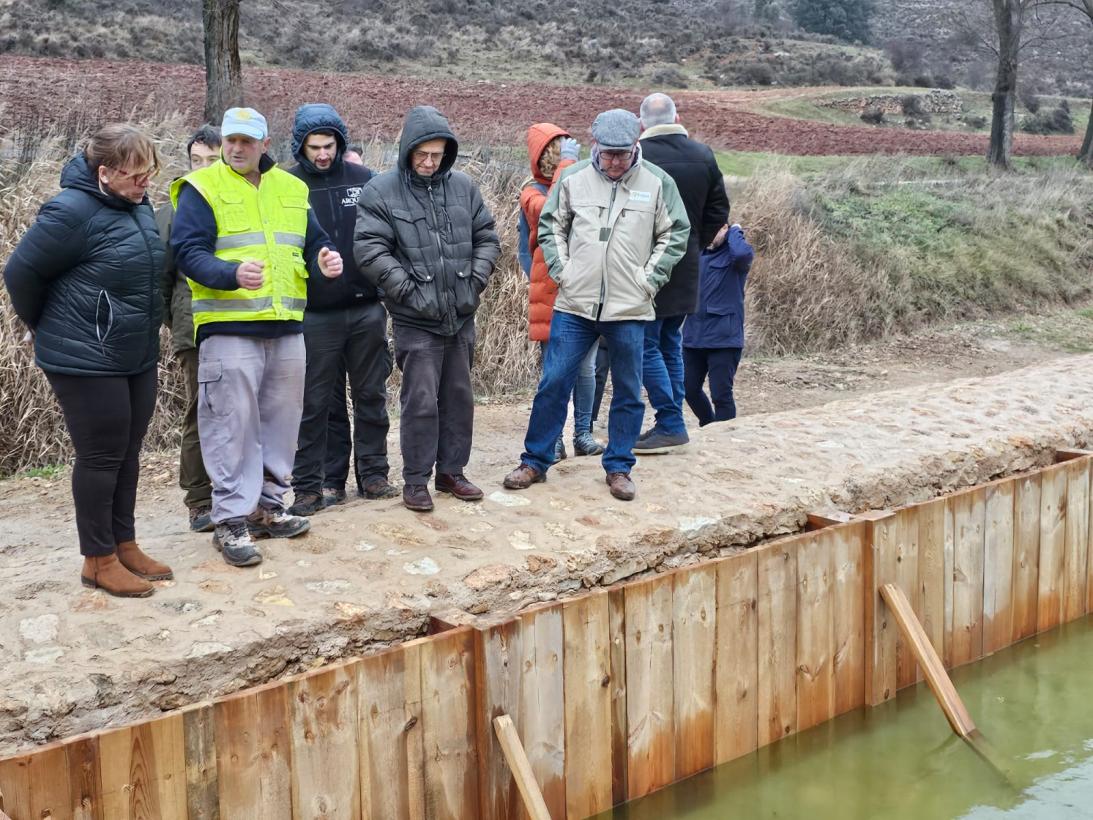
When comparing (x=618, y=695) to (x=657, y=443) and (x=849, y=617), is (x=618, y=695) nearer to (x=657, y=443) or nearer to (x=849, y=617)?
(x=849, y=617)

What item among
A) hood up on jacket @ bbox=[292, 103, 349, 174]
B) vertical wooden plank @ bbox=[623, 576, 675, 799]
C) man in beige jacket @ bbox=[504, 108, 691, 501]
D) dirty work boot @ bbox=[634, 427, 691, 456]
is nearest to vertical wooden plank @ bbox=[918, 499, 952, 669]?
dirty work boot @ bbox=[634, 427, 691, 456]

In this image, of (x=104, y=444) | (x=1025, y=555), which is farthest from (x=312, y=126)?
(x=1025, y=555)

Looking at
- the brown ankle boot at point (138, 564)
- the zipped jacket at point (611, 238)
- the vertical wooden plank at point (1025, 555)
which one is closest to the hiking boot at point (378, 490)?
the zipped jacket at point (611, 238)

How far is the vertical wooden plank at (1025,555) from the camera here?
6707 mm

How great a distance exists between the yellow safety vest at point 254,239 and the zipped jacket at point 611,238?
1.38 metres

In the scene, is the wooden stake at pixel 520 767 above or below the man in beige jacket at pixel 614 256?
below

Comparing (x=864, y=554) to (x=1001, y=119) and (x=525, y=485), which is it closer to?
(x=525, y=485)

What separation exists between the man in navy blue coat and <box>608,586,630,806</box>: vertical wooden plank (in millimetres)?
3216

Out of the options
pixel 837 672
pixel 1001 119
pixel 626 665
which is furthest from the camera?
pixel 1001 119

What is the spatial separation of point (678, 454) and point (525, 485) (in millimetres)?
1101

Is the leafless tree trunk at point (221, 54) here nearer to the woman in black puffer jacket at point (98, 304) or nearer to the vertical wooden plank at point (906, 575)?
the woman in black puffer jacket at point (98, 304)

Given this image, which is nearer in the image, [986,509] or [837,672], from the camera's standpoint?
[837,672]

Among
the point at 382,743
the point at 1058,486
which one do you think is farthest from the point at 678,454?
the point at 382,743

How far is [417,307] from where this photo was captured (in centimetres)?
559
